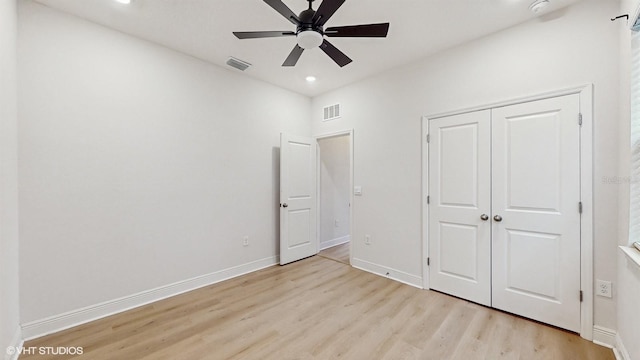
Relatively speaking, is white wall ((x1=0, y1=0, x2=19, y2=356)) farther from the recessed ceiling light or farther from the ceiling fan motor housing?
the recessed ceiling light

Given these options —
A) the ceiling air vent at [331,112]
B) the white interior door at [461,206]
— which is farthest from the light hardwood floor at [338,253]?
the ceiling air vent at [331,112]

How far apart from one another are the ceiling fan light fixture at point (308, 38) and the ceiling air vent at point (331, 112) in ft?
→ 6.72

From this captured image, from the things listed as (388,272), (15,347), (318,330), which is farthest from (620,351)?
(15,347)

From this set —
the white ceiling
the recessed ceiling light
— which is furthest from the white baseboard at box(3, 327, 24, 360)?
the recessed ceiling light

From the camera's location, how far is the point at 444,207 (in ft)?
9.62

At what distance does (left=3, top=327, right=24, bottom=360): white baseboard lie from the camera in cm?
176

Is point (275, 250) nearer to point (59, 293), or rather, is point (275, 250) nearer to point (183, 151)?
point (183, 151)

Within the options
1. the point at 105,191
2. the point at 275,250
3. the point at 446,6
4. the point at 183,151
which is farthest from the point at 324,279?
the point at 446,6

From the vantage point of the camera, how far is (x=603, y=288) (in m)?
2.03

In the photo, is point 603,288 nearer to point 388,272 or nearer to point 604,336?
point 604,336

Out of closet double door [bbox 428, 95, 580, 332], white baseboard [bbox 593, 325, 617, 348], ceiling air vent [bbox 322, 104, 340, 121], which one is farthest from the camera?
ceiling air vent [bbox 322, 104, 340, 121]

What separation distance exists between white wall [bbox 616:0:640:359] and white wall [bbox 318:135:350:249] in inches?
130

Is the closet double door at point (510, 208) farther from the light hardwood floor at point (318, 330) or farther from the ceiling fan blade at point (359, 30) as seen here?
the ceiling fan blade at point (359, 30)

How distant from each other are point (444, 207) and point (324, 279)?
1.73 meters
